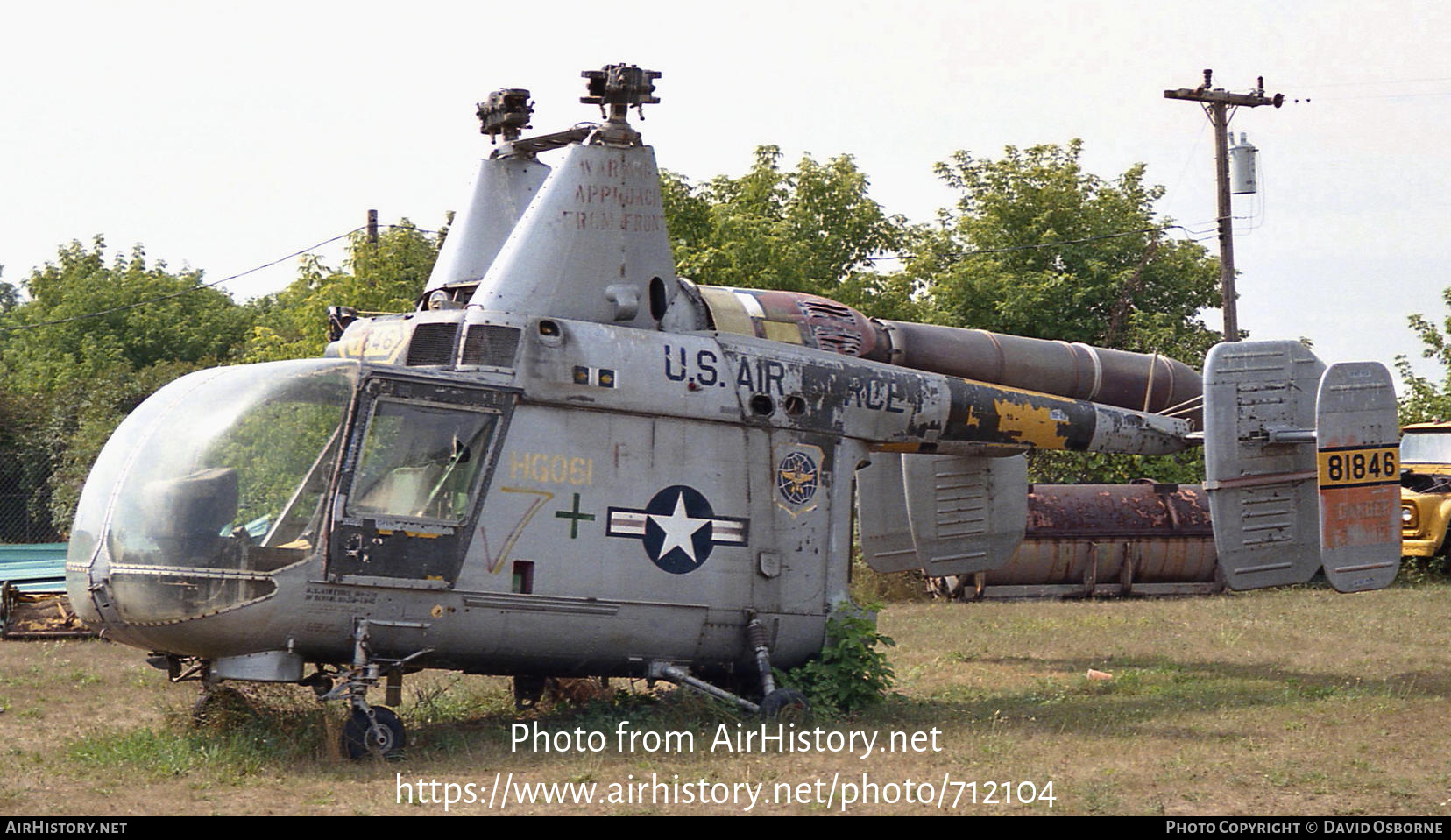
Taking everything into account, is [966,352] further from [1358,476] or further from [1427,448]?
[1427,448]

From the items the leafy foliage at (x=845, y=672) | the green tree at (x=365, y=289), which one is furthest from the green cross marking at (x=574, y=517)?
the green tree at (x=365, y=289)

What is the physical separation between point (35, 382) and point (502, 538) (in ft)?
136

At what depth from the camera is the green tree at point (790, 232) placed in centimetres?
2736

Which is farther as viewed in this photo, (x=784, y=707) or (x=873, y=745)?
(x=784, y=707)

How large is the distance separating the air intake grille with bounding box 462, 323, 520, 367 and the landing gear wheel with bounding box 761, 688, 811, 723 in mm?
2969

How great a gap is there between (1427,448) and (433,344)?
17702 mm

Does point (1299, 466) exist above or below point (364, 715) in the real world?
above

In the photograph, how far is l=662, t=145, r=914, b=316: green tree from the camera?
27.4 meters

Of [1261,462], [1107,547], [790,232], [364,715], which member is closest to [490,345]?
[364,715]

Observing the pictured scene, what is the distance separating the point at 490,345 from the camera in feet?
31.7

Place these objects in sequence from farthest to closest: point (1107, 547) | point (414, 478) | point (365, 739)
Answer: point (1107, 547)
point (414, 478)
point (365, 739)

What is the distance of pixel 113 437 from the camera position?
9.41m

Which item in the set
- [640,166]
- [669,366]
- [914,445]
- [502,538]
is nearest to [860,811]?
[502,538]

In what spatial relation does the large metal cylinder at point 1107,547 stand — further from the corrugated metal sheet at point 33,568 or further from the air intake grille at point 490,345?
the corrugated metal sheet at point 33,568
